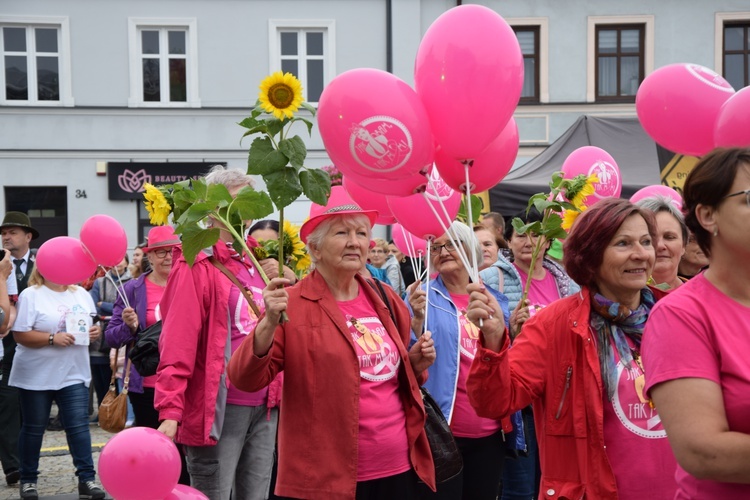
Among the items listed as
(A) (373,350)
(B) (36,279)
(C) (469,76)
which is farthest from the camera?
(B) (36,279)

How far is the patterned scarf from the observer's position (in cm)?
277

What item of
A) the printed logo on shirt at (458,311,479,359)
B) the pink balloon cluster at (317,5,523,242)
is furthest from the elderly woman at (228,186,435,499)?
the printed logo on shirt at (458,311,479,359)

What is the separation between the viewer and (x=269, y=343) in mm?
3129

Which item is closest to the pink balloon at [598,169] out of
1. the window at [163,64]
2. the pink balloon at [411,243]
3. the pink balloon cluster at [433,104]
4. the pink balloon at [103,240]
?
the pink balloon at [411,243]

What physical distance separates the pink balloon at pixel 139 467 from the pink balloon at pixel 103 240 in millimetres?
2935

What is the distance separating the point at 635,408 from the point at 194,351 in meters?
2.07

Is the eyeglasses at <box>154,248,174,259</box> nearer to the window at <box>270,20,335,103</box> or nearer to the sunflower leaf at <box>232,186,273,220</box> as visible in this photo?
the sunflower leaf at <box>232,186,273,220</box>

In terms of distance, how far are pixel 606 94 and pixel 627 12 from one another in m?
1.88

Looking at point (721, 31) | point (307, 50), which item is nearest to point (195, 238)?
point (307, 50)

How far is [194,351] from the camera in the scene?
391 cm

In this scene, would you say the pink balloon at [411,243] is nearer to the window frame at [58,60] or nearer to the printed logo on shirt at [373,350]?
the printed logo on shirt at [373,350]

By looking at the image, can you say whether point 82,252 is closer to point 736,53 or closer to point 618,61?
point 618,61

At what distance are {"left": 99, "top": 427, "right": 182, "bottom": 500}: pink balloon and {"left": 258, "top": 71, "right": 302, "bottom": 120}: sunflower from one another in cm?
152

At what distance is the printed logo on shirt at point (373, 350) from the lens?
3.43 m
